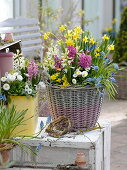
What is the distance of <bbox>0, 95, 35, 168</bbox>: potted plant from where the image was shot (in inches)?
112

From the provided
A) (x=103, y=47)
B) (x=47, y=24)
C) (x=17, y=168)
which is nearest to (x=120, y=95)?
(x=47, y=24)

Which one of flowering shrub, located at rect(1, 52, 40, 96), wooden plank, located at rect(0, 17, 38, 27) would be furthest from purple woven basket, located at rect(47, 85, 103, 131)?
wooden plank, located at rect(0, 17, 38, 27)

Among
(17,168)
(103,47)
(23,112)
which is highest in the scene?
(103,47)

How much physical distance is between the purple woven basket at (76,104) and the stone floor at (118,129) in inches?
50.1

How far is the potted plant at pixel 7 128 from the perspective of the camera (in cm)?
285

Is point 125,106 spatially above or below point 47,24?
below

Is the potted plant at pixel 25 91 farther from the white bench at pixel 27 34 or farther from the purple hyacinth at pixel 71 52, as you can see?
the white bench at pixel 27 34

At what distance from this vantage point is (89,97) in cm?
315

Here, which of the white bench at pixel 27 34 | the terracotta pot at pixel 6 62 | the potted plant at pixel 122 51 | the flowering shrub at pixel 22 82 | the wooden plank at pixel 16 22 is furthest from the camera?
the potted plant at pixel 122 51

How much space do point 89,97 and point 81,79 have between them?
0.37 ft

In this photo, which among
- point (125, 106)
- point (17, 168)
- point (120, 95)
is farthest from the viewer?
point (120, 95)

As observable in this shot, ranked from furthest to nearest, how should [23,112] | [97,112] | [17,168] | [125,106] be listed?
[125,106], [97,112], [23,112], [17,168]

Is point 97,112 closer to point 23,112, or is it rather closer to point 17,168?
point 23,112

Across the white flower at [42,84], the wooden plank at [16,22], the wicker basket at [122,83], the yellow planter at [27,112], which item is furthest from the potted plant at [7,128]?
the wicker basket at [122,83]
